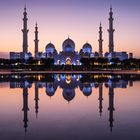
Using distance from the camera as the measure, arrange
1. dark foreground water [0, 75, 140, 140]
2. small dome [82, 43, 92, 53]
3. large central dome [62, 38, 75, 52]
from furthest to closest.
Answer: small dome [82, 43, 92, 53], large central dome [62, 38, 75, 52], dark foreground water [0, 75, 140, 140]

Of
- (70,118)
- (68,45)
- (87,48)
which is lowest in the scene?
(70,118)

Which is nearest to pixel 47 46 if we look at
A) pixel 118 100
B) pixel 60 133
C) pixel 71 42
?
pixel 71 42

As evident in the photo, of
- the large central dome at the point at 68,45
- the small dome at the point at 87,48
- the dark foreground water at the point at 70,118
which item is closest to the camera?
the dark foreground water at the point at 70,118

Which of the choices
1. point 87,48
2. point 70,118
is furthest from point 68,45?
point 70,118

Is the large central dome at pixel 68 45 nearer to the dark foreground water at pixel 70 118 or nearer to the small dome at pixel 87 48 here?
the small dome at pixel 87 48

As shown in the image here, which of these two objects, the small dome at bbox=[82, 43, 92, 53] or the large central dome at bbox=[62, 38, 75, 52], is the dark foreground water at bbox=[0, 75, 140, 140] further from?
the small dome at bbox=[82, 43, 92, 53]

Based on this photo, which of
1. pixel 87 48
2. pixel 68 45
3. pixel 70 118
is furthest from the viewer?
pixel 87 48

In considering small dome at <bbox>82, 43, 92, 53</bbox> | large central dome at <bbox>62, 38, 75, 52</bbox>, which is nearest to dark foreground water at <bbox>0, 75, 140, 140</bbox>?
large central dome at <bbox>62, 38, 75, 52</bbox>

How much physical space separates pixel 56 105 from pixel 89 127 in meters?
2.85

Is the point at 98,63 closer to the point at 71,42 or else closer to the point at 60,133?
the point at 71,42

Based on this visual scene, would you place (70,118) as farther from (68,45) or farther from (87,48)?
(87,48)

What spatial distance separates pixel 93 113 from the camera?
7.09m

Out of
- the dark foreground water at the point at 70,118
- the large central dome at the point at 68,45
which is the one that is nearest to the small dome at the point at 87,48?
the large central dome at the point at 68,45

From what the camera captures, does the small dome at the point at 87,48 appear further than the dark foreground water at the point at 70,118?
Yes
